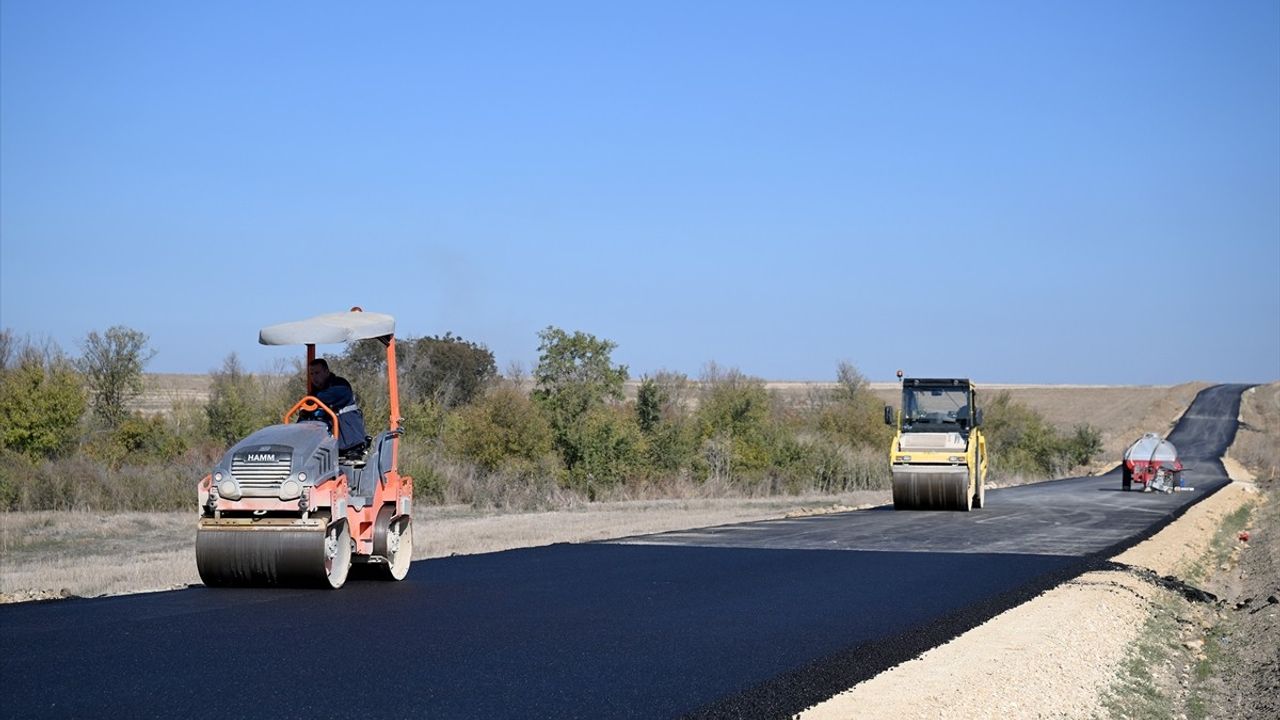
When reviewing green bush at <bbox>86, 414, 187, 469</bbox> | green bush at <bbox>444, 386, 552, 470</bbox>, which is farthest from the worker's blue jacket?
green bush at <bbox>444, 386, 552, 470</bbox>

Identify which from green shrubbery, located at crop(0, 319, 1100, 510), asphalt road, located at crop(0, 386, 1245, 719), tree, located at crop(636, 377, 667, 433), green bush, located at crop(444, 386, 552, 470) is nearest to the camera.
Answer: asphalt road, located at crop(0, 386, 1245, 719)

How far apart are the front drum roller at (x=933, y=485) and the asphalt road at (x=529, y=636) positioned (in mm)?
10131

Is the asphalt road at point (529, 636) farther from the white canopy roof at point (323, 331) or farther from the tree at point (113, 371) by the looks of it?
the tree at point (113, 371)

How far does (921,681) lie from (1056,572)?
27.6ft

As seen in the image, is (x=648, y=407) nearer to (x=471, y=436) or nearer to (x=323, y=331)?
(x=471, y=436)

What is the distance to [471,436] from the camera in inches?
1527

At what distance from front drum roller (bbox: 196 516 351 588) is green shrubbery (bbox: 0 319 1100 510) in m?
14.2

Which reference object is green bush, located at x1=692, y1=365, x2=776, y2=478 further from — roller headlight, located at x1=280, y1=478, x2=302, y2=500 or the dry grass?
roller headlight, located at x1=280, y1=478, x2=302, y2=500

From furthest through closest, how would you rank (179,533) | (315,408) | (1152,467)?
(1152,467) → (179,533) → (315,408)

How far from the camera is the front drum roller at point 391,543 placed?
13625 millimetres

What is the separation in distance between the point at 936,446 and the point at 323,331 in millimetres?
19335

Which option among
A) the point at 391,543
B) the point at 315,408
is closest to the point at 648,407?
the point at 391,543

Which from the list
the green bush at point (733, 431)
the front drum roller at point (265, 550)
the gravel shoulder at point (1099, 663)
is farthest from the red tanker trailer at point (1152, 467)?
the front drum roller at point (265, 550)

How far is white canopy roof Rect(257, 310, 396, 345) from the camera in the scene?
1308 centimetres
